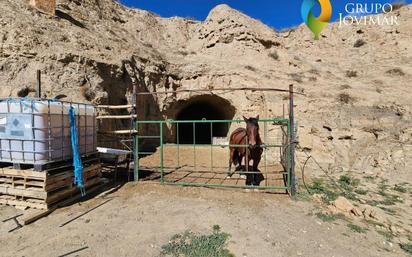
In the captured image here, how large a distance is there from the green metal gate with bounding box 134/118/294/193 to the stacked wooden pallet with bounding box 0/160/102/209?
2748 millimetres

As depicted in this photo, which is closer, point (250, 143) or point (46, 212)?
point (46, 212)

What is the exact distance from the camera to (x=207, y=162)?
44.8 ft

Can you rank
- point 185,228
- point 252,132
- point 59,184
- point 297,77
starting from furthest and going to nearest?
point 297,77
point 252,132
point 59,184
point 185,228

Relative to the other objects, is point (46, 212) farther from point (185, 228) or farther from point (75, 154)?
point (185, 228)

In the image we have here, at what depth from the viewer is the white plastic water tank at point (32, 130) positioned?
6465 millimetres

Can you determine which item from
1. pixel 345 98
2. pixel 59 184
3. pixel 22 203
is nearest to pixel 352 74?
pixel 345 98

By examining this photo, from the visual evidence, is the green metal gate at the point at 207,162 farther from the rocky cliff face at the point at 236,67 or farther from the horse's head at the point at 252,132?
the rocky cliff face at the point at 236,67

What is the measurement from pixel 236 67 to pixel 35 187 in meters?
17.2

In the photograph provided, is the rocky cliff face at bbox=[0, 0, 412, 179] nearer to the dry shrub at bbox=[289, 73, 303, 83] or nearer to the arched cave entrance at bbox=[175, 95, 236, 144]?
the dry shrub at bbox=[289, 73, 303, 83]

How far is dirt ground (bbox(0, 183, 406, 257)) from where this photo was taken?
Result: 4715 mm

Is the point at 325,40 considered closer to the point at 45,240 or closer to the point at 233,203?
the point at 233,203


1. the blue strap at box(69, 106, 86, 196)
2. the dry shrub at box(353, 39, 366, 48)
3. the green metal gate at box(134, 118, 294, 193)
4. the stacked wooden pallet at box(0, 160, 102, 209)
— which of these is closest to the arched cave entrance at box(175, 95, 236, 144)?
the green metal gate at box(134, 118, 294, 193)

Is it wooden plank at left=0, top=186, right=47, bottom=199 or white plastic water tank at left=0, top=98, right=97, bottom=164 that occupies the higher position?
white plastic water tank at left=0, top=98, right=97, bottom=164

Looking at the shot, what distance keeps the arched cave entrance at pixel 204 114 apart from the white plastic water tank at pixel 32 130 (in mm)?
13148
